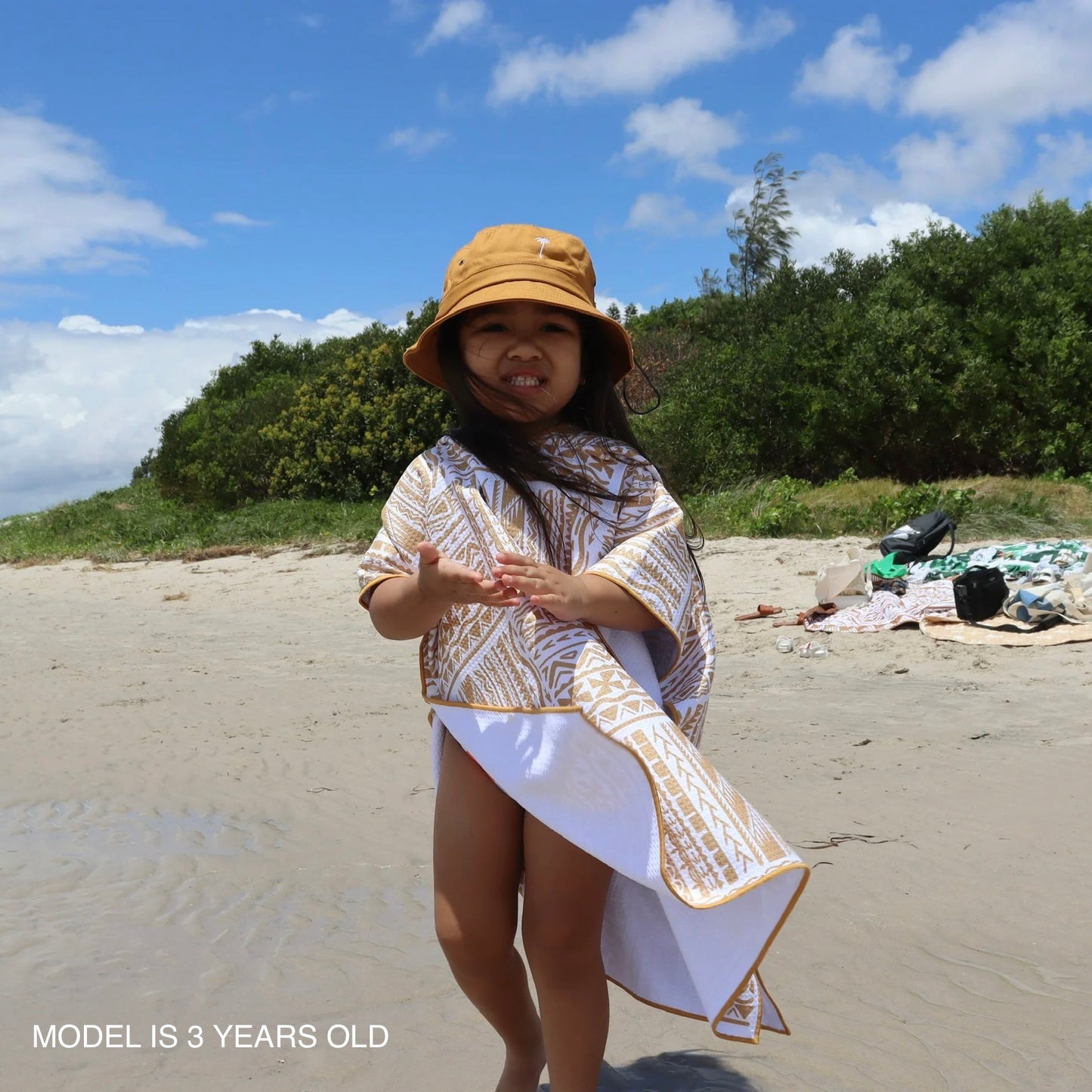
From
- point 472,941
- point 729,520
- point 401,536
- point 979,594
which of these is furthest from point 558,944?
point 729,520

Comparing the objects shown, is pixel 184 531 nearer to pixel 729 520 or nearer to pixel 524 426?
pixel 729 520

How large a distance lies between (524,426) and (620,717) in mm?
657

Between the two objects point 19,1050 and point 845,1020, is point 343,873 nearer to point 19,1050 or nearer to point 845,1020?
point 19,1050

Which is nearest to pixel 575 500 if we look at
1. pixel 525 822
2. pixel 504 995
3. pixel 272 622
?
pixel 525 822

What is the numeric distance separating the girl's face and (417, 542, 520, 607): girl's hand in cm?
43

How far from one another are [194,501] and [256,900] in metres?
16.7

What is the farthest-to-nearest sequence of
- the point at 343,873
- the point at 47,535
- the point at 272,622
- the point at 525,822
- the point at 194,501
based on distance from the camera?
1. the point at 194,501
2. the point at 47,535
3. the point at 272,622
4. the point at 343,873
5. the point at 525,822

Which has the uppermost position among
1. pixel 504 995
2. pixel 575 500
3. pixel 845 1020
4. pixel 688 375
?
pixel 688 375

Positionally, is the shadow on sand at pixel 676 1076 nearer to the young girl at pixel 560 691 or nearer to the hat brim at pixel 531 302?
the young girl at pixel 560 691

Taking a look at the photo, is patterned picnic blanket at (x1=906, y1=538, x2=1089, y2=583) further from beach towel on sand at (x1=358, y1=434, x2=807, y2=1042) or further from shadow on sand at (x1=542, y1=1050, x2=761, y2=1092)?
beach towel on sand at (x1=358, y1=434, x2=807, y2=1042)

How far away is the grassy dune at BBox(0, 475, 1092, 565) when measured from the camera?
10688 mm

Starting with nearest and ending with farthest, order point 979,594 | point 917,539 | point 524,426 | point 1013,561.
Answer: point 524,426, point 979,594, point 1013,561, point 917,539

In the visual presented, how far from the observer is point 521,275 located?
2.01 m

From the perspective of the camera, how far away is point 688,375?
16.6 meters
